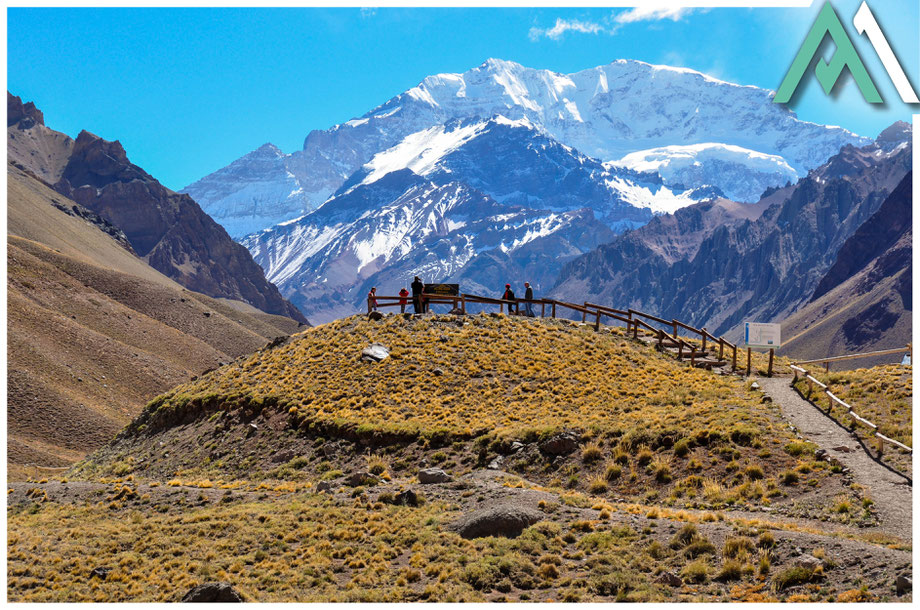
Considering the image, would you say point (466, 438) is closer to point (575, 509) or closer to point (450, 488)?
point (450, 488)

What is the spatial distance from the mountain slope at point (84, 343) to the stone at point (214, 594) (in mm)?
45942

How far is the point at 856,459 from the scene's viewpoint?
2683 cm

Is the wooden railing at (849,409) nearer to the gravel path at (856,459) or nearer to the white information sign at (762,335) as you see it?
the gravel path at (856,459)

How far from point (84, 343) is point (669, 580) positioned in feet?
319

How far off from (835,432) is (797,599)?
1491 cm

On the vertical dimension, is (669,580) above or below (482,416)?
below

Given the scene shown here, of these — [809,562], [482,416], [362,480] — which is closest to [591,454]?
[482,416]

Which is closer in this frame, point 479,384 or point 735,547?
point 735,547

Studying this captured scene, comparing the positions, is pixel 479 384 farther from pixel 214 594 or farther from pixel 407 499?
pixel 214 594

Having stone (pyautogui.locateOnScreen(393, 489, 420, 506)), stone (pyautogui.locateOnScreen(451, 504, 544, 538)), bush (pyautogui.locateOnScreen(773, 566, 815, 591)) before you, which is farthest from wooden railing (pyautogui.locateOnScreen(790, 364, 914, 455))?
stone (pyautogui.locateOnScreen(393, 489, 420, 506))

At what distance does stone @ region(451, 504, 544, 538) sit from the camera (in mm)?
21969

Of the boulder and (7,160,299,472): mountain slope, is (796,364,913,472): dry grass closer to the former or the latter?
the boulder

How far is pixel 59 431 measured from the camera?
2876 inches

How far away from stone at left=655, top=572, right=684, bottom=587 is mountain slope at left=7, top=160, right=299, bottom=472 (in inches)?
2062
